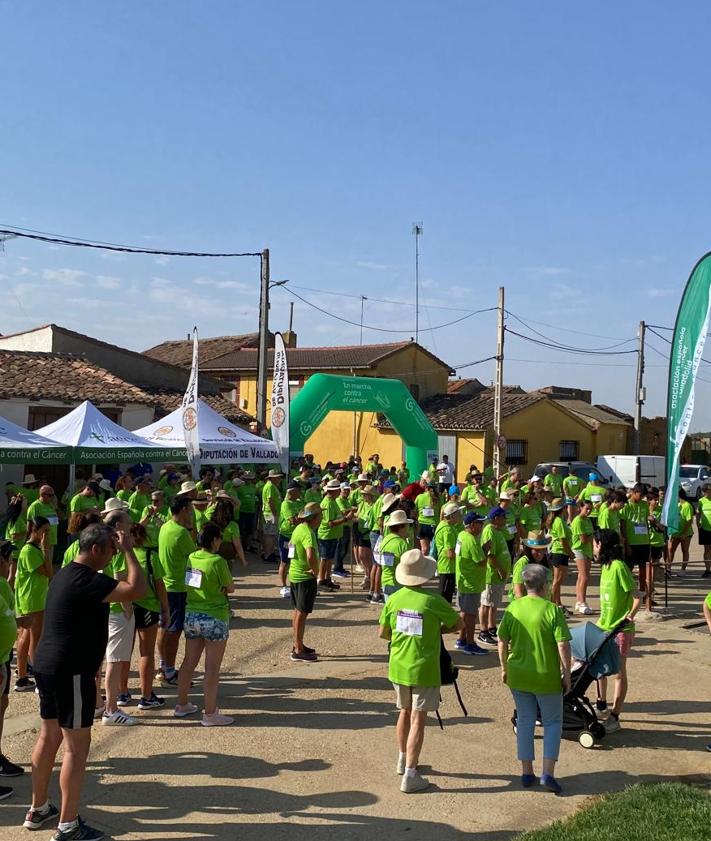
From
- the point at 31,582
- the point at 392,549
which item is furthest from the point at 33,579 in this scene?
the point at 392,549

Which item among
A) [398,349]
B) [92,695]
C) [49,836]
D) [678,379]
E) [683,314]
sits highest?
[398,349]

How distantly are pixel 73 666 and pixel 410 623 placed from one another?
2250 millimetres

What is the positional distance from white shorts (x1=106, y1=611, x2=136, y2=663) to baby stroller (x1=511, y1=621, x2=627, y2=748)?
11.0 feet

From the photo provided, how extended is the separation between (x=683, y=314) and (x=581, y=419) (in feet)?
91.0

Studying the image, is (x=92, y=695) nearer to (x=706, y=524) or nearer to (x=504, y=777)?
(x=504, y=777)

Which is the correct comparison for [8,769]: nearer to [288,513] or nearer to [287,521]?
[287,521]

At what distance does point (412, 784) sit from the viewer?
5781mm

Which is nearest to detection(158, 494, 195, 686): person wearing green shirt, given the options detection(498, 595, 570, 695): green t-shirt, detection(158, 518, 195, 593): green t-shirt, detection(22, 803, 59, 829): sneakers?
detection(158, 518, 195, 593): green t-shirt

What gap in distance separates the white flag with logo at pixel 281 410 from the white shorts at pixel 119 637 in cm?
1046

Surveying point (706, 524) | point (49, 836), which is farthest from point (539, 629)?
point (706, 524)

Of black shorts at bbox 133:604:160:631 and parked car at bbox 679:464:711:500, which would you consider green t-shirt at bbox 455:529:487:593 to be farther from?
parked car at bbox 679:464:711:500

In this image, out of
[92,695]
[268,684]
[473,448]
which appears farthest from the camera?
[473,448]

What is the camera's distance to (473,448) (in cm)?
3453

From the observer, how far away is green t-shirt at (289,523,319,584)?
873cm
